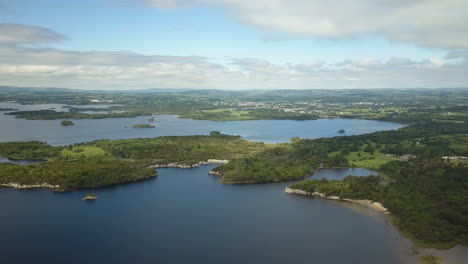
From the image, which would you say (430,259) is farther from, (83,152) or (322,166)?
(83,152)

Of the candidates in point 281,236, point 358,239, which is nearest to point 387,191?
point 358,239

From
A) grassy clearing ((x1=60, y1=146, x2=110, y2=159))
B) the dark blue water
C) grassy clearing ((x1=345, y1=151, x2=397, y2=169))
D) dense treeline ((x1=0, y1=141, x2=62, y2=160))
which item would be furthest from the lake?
dense treeline ((x1=0, y1=141, x2=62, y2=160))

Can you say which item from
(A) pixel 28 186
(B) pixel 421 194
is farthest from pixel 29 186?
(B) pixel 421 194

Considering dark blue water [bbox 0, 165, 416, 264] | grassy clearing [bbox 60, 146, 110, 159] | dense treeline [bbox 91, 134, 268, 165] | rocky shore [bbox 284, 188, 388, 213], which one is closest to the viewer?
dark blue water [bbox 0, 165, 416, 264]

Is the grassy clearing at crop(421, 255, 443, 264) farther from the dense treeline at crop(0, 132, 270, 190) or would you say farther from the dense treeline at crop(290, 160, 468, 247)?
the dense treeline at crop(0, 132, 270, 190)

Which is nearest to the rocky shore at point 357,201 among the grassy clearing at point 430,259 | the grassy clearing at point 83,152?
the grassy clearing at point 430,259

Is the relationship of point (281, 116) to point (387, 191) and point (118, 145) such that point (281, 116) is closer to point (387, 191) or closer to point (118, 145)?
point (118, 145)
